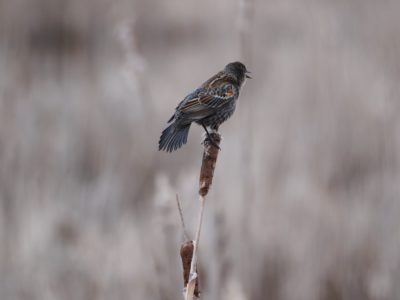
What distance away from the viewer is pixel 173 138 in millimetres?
1844

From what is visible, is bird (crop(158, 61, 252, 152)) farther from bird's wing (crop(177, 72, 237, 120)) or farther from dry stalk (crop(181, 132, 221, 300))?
dry stalk (crop(181, 132, 221, 300))

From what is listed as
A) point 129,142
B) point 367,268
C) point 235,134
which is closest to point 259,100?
point 235,134

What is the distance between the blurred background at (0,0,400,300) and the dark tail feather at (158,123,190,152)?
40 centimetres

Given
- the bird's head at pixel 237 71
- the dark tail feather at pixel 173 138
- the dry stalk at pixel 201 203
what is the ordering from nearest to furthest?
the dry stalk at pixel 201 203 < the dark tail feather at pixel 173 138 < the bird's head at pixel 237 71

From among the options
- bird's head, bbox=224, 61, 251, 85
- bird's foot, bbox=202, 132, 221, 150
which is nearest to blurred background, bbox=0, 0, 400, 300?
bird's head, bbox=224, 61, 251, 85

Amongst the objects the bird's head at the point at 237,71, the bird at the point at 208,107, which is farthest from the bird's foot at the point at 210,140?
the bird's head at the point at 237,71

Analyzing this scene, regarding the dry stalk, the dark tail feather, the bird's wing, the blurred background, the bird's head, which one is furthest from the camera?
the blurred background

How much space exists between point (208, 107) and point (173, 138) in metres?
0.27

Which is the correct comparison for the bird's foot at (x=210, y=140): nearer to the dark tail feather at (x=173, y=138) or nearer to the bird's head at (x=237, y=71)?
the dark tail feather at (x=173, y=138)

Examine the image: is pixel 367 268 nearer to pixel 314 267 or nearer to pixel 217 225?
pixel 314 267

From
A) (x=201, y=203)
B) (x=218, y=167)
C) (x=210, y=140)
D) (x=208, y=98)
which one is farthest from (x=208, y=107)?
(x=218, y=167)

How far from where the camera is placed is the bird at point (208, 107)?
1.88 meters

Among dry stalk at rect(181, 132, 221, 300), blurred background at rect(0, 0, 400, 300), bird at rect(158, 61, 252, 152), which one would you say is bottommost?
dry stalk at rect(181, 132, 221, 300)

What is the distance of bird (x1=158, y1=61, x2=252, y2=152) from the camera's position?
1880 mm
